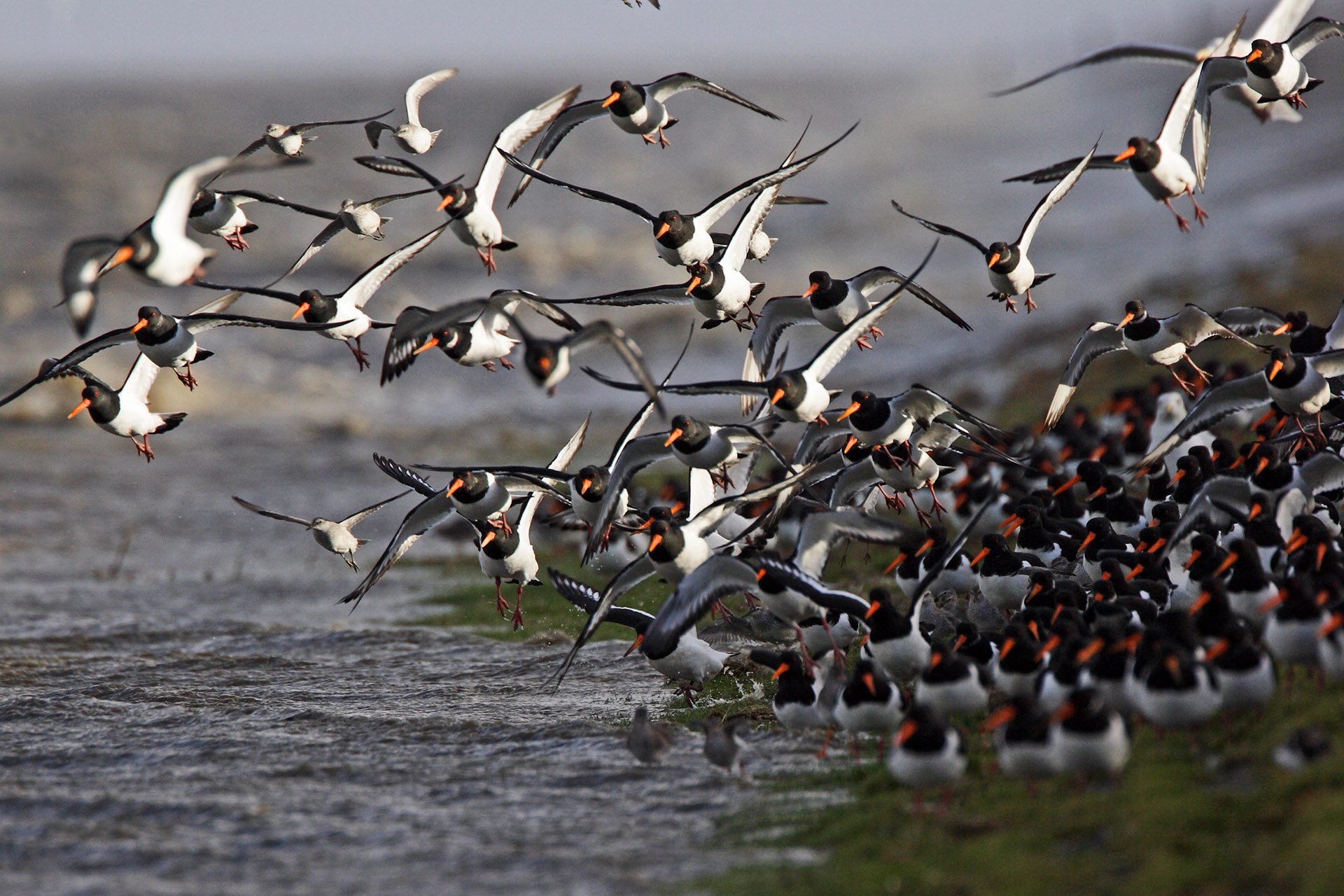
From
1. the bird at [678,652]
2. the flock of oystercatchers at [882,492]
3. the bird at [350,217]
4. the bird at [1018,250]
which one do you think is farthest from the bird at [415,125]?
the bird at [1018,250]

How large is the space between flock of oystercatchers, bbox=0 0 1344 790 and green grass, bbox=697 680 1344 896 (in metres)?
0.21

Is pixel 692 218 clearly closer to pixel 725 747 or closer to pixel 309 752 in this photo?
pixel 725 747

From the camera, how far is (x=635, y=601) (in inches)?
488

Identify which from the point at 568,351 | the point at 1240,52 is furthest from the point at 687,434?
the point at 1240,52

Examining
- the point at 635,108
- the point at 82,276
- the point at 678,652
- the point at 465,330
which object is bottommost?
the point at 678,652

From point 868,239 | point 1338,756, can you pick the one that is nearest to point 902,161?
point 868,239

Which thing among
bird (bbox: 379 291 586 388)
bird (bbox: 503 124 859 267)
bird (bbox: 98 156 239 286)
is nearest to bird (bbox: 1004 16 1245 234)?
bird (bbox: 503 124 859 267)

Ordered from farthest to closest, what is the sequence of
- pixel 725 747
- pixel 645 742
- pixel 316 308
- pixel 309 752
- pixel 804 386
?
pixel 316 308
pixel 804 386
pixel 309 752
pixel 645 742
pixel 725 747

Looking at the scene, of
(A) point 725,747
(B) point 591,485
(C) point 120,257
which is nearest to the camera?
(A) point 725,747

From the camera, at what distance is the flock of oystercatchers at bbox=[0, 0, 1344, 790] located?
6.78 meters

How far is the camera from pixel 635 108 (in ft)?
34.1

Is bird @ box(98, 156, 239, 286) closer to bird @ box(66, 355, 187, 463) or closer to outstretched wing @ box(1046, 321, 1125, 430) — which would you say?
bird @ box(66, 355, 187, 463)

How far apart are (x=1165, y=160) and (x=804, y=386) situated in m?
3.92

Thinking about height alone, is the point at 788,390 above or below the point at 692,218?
below
